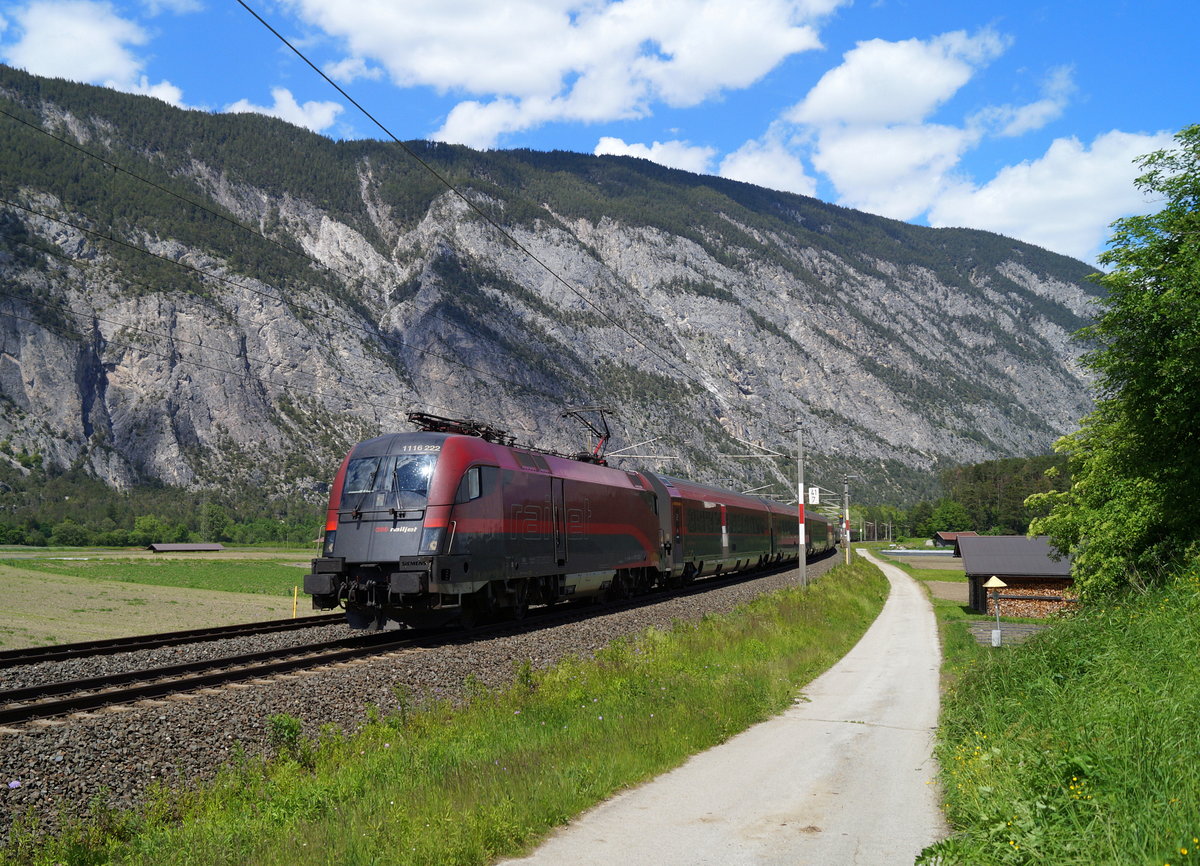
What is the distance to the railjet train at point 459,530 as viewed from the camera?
60.3 feet

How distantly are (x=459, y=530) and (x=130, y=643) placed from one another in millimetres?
6935

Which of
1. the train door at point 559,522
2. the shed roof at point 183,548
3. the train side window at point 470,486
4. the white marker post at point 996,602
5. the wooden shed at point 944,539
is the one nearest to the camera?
the train side window at point 470,486

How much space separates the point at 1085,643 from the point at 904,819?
4.48 meters

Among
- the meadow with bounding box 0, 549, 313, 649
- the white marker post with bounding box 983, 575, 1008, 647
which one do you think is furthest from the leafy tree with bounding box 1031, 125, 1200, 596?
the meadow with bounding box 0, 549, 313, 649

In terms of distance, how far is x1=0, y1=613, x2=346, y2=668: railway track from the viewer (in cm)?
1585

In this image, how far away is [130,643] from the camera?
18.1 meters

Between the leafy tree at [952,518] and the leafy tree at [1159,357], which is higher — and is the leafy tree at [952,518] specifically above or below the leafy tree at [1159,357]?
below

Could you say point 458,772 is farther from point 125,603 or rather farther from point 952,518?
point 952,518

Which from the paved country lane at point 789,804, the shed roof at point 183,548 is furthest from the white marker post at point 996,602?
the shed roof at point 183,548

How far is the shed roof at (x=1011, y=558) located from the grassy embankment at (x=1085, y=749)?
153 ft

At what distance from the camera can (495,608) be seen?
22.5m

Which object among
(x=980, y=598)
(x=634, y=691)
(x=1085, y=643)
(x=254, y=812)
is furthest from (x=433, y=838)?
(x=980, y=598)

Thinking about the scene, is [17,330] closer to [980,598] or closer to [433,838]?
[980,598]

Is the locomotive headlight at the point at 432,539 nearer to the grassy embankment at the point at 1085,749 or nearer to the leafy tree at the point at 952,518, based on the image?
the grassy embankment at the point at 1085,749
